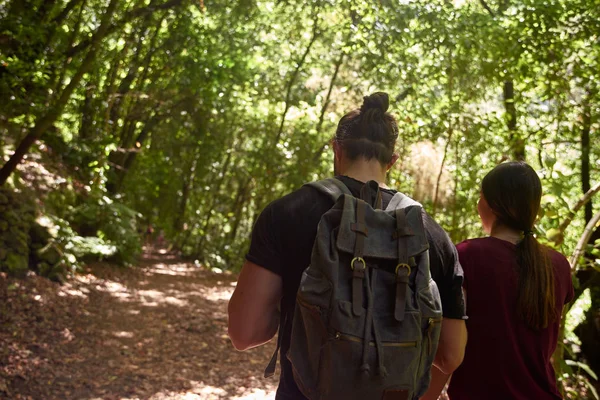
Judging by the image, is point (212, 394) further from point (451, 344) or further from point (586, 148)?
point (586, 148)

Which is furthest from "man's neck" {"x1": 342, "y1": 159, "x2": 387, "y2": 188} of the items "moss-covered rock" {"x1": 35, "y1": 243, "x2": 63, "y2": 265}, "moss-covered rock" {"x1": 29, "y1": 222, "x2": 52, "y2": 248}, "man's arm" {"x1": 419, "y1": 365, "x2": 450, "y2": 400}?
"moss-covered rock" {"x1": 29, "y1": 222, "x2": 52, "y2": 248}

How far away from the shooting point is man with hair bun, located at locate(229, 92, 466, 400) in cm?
208

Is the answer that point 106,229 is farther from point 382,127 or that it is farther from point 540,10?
point 382,127

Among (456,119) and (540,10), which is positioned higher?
(540,10)

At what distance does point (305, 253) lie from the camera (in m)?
2.08

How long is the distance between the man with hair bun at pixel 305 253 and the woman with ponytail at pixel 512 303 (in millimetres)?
201

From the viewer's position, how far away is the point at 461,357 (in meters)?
2.32

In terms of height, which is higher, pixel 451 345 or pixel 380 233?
pixel 380 233

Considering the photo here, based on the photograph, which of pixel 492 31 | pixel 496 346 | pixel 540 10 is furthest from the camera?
pixel 492 31

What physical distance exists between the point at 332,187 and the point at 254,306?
49 centimetres

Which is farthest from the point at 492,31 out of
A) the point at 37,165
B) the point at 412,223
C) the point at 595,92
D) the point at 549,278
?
the point at 37,165

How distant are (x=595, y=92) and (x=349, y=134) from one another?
514cm

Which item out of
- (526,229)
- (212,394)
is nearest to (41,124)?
(212,394)

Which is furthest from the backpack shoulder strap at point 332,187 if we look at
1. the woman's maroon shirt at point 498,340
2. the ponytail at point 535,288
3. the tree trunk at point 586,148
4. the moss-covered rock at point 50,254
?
the moss-covered rock at point 50,254
